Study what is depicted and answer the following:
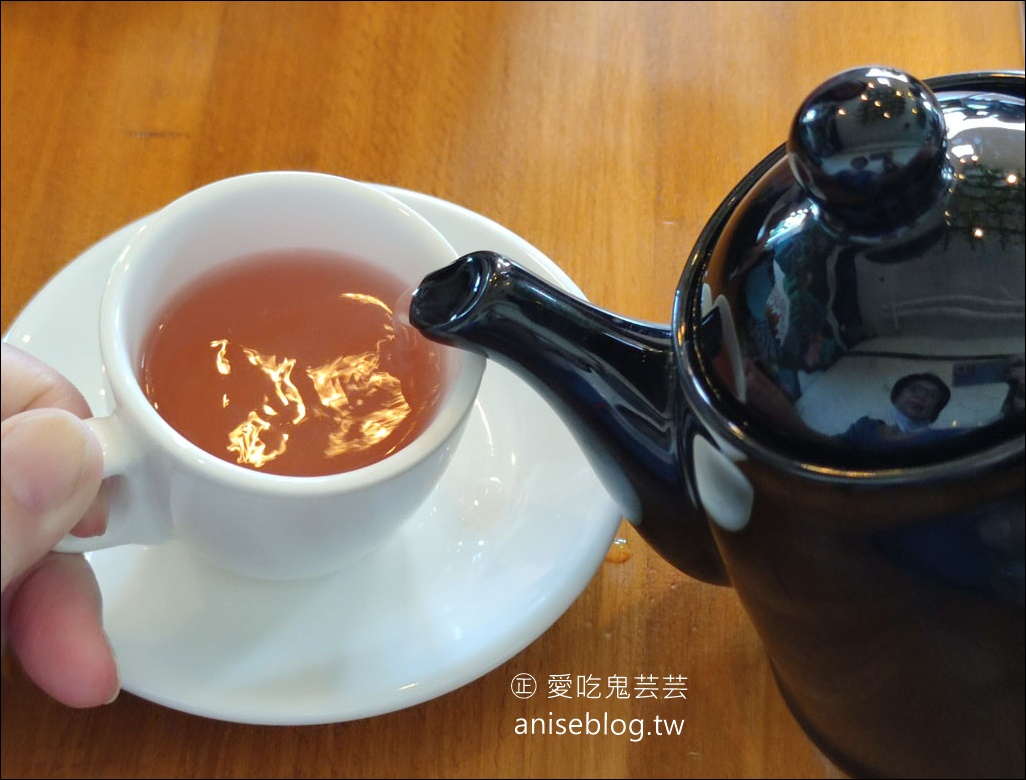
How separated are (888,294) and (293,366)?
0.37m

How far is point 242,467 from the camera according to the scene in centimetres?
60

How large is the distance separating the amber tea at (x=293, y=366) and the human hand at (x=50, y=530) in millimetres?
70

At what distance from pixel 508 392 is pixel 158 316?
0.78 feet

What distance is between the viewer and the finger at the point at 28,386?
0.63 metres

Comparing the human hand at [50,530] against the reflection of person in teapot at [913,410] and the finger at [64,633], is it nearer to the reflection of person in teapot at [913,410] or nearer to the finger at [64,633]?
the finger at [64,633]

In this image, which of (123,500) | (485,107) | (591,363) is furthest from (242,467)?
(485,107)

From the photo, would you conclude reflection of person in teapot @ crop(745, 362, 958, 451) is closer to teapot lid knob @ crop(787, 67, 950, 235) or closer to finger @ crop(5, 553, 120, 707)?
teapot lid knob @ crop(787, 67, 950, 235)

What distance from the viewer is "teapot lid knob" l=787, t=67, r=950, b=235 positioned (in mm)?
433

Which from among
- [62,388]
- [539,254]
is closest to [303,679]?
[62,388]

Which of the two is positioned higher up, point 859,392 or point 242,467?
point 859,392

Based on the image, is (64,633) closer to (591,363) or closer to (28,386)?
(28,386)

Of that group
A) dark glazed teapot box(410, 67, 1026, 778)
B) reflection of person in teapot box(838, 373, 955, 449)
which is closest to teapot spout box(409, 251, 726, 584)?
dark glazed teapot box(410, 67, 1026, 778)

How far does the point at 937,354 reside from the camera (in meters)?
0.44

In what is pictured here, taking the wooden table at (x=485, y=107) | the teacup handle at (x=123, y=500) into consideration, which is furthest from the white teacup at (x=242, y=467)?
the wooden table at (x=485, y=107)
